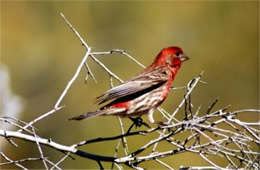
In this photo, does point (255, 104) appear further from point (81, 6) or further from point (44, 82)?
point (81, 6)

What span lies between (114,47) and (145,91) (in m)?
13.0

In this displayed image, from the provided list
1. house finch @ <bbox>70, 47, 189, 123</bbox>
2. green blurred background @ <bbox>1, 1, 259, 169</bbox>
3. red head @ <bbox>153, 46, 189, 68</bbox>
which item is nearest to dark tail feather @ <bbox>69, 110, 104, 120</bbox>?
house finch @ <bbox>70, 47, 189, 123</bbox>

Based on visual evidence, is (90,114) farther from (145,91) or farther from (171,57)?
(171,57)

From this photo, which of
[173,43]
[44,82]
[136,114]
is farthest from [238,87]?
[136,114]

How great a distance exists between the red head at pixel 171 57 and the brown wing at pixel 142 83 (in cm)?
10

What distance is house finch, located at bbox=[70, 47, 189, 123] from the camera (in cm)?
680

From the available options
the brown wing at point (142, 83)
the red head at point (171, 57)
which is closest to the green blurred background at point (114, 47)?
the red head at point (171, 57)

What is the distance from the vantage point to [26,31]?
23.7m

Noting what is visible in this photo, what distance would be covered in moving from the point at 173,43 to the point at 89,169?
25.9ft

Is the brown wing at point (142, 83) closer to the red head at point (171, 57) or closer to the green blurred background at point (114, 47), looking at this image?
the red head at point (171, 57)

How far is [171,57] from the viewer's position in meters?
7.59

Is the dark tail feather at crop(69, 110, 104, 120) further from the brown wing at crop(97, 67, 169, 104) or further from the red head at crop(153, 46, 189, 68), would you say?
the red head at crop(153, 46, 189, 68)

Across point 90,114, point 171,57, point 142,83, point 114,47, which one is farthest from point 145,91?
point 114,47

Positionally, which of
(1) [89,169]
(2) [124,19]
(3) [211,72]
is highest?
(2) [124,19]
